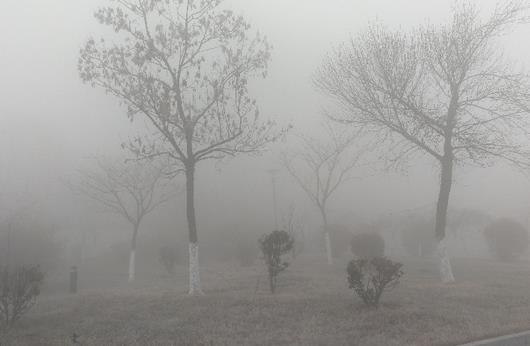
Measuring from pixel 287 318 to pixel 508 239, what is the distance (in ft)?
68.8

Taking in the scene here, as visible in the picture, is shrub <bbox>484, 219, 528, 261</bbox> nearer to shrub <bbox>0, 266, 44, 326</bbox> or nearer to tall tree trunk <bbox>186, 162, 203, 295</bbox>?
tall tree trunk <bbox>186, 162, 203, 295</bbox>

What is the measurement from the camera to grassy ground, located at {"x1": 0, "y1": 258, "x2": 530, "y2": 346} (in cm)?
770

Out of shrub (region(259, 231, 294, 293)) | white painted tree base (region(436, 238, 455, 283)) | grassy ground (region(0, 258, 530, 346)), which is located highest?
shrub (region(259, 231, 294, 293))

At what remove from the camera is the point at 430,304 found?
9.98 meters

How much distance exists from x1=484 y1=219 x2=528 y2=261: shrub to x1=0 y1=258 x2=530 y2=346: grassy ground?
1448 centimetres

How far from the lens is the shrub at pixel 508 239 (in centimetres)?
2580

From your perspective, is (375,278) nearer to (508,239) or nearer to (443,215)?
(443,215)

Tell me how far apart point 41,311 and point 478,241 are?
128 feet

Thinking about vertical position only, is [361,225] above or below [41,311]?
above

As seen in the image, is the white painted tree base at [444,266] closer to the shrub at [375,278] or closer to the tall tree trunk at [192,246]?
the shrub at [375,278]

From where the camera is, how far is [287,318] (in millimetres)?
8961

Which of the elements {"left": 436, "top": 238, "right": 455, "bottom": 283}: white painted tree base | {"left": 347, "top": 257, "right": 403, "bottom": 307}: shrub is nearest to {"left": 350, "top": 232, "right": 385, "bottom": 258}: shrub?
{"left": 436, "top": 238, "right": 455, "bottom": 283}: white painted tree base

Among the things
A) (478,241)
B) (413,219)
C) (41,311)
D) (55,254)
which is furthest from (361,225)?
(41,311)

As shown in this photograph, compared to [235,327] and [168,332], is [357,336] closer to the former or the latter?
[235,327]
